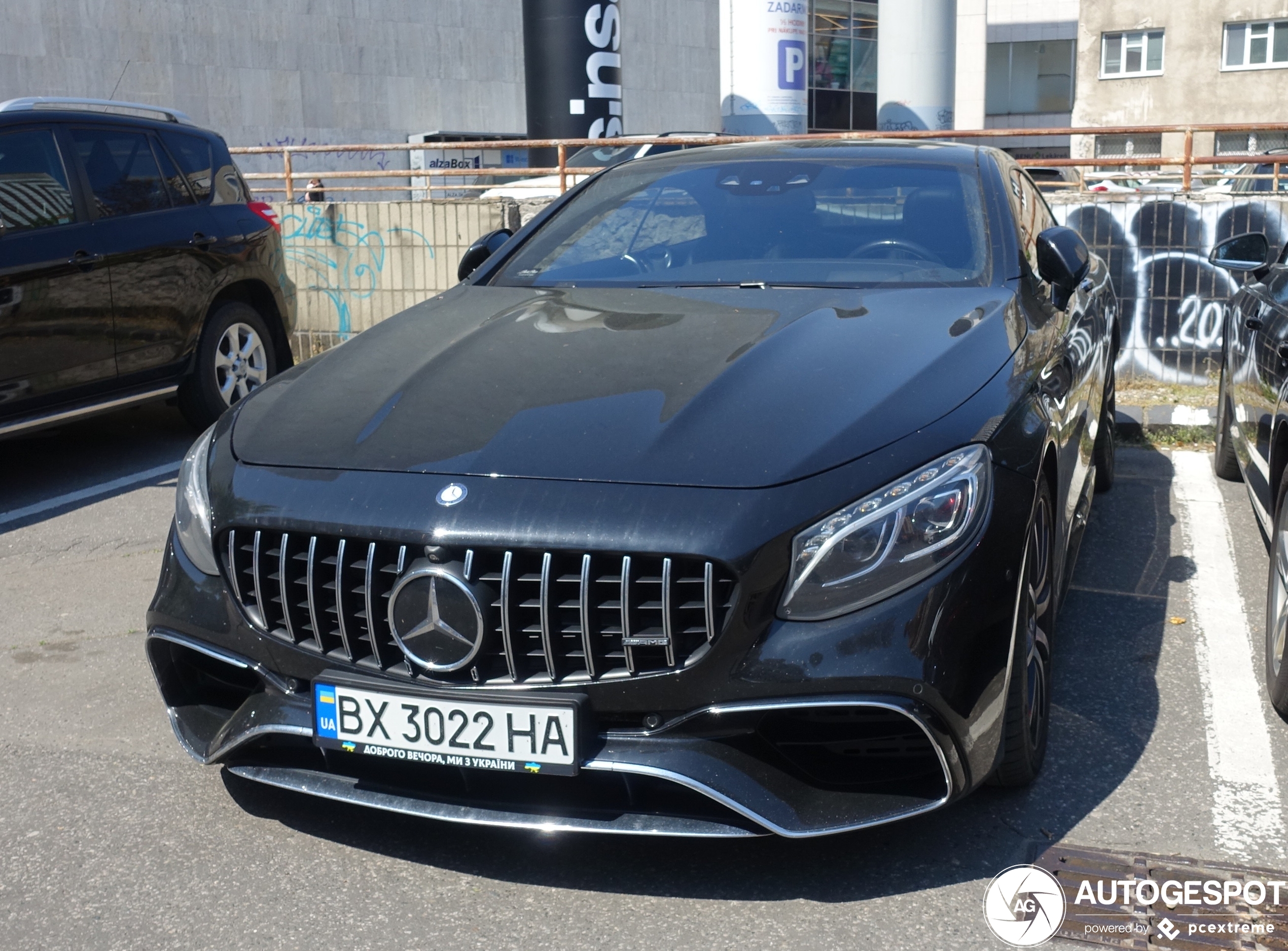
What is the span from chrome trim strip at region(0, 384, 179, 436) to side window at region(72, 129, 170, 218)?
883 millimetres

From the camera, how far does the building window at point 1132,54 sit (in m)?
42.9

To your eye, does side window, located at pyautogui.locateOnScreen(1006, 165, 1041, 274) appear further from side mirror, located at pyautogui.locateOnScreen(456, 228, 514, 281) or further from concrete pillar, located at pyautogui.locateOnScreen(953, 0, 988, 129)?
concrete pillar, located at pyautogui.locateOnScreen(953, 0, 988, 129)

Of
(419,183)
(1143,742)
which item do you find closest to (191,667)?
(1143,742)

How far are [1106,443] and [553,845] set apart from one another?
3.57 m

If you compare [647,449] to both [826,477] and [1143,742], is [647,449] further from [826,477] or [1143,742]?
[1143,742]

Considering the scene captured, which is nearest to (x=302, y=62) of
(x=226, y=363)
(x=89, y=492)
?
(x=226, y=363)

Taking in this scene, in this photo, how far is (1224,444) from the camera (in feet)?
19.2

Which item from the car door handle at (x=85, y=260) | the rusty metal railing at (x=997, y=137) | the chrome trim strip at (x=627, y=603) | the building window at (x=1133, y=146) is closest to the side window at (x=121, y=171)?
the car door handle at (x=85, y=260)

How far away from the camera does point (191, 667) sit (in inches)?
116

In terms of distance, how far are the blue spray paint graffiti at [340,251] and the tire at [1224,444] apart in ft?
18.1

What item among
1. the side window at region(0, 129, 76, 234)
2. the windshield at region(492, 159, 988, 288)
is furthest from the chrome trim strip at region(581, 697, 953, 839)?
the side window at region(0, 129, 76, 234)

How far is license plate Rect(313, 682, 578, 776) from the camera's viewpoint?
7.95ft

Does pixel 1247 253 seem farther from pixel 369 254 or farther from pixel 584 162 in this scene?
pixel 584 162

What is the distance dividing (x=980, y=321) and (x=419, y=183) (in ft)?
68.7
